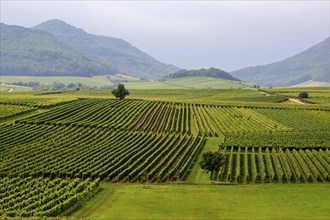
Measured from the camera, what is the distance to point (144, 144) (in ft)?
318

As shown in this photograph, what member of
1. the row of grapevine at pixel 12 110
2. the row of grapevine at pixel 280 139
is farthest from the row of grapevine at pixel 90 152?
the row of grapevine at pixel 12 110

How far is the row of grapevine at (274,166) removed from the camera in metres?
76.4

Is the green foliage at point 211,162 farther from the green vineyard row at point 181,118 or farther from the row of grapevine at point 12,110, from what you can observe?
the row of grapevine at point 12,110

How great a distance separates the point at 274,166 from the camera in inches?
3314

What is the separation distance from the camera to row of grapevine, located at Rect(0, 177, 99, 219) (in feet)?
182

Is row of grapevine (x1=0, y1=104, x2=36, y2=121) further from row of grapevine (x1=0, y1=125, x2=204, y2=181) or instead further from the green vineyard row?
row of grapevine (x1=0, y1=125, x2=204, y2=181)

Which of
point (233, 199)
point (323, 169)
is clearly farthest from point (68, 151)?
point (323, 169)

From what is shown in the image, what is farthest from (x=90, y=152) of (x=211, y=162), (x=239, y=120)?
(x=239, y=120)

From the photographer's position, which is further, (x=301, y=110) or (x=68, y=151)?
(x=301, y=110)

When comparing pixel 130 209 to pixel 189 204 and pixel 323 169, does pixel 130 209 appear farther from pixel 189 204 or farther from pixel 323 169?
pixel 323 169

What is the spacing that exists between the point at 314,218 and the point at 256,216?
7726 millimetres

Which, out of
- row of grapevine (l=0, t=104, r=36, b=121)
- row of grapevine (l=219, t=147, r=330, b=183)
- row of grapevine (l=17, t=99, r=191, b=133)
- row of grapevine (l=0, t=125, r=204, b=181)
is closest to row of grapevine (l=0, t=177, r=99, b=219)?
row of grapevine (l=0, t=125, r=204, b=181)

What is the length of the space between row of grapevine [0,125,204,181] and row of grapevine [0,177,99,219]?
4071mm

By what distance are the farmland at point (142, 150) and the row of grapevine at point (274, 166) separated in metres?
0.20
